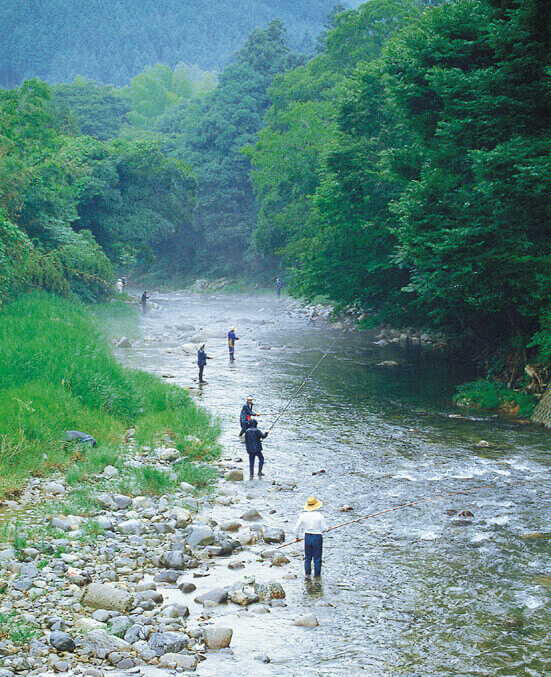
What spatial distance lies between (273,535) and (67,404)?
670 cm

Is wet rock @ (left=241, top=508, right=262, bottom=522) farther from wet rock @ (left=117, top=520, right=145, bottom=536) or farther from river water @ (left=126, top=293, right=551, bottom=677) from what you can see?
wet rock @ (left=117, top=520, right=145, bottom=536)

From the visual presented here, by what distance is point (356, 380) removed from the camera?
24891mm

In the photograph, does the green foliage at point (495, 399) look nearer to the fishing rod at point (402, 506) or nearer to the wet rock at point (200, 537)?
the fishing rod at point (402, 506)

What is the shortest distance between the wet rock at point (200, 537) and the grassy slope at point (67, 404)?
335cm

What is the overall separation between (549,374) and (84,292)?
973 inches

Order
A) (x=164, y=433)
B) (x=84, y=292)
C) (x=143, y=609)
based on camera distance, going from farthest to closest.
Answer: (x=84, y=292), (x=164, y=433), (x=143, y=609)

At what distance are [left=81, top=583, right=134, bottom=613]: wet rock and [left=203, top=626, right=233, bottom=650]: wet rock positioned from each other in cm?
111

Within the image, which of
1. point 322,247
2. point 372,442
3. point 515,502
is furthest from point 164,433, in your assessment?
point 322,247

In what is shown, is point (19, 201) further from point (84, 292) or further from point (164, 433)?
point (164, 433)

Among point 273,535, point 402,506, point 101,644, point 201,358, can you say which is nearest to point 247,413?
point 402,506

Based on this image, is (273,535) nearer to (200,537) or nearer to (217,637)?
(200,537)

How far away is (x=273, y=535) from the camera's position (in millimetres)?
10781

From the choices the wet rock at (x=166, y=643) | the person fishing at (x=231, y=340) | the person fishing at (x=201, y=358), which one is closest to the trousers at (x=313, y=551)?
the wet rock at (x=166, y=643)

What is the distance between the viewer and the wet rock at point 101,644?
7121 mm
